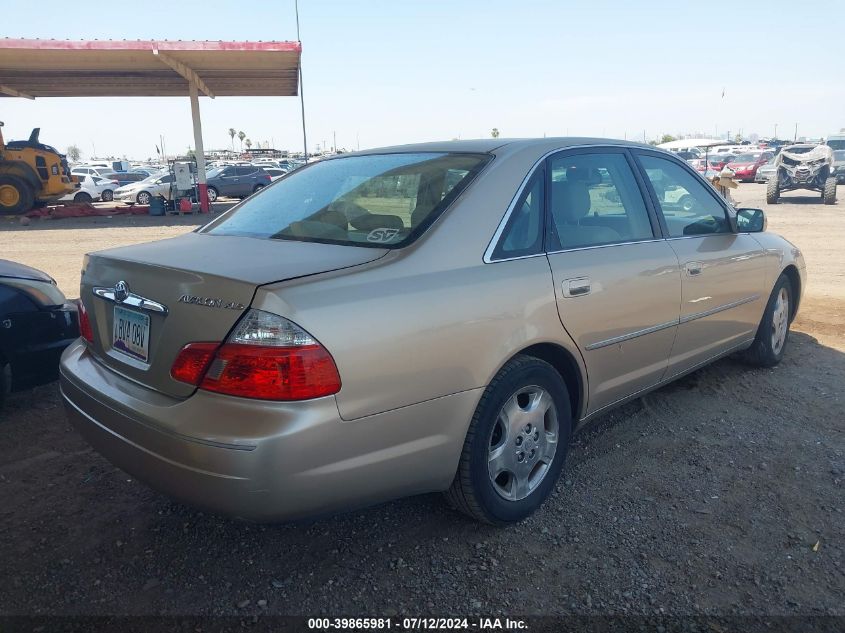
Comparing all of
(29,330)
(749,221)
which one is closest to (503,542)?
(749,221)

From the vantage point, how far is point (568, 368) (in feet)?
9.89

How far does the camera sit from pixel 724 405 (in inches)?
164

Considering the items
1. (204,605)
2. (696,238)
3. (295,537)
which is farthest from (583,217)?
(204,605)

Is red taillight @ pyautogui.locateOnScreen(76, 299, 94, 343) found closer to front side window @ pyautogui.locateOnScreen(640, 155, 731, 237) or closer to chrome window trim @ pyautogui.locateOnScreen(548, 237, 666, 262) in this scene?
chrome window trim @ pyautogui.locateOnScreen(548, 237, 666, 262)

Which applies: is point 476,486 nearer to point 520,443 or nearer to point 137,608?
point 520,443

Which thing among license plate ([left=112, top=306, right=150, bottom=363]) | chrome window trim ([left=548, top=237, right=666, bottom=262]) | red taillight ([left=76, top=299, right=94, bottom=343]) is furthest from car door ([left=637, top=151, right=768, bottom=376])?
red taillight ([left=76, top=299, right=94, bottom=343])

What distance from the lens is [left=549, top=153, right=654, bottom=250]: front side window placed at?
3045 mm

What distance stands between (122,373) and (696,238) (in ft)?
10.3

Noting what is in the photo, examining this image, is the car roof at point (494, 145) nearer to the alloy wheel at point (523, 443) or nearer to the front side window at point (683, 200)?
the front side window at point (683, 200)

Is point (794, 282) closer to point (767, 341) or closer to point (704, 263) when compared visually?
point (767, 341)

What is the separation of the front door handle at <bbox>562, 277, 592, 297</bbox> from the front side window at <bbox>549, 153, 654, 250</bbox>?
175 millimetres

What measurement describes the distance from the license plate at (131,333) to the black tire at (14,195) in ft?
64.6

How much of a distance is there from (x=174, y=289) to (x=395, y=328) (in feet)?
2.59

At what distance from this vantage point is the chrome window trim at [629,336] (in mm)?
3019
